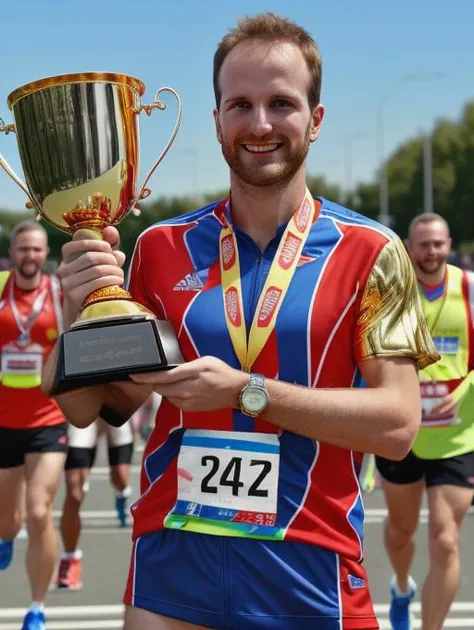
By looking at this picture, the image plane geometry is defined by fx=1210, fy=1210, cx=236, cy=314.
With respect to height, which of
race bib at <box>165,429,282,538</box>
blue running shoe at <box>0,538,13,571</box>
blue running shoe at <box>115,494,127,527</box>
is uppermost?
race bib at <box>165,429,282,538</box>

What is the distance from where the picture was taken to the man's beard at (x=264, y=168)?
2850 millimetres

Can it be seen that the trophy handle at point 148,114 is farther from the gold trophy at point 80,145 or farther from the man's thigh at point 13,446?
the man's thigh at point 13,446

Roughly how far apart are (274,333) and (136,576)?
2.27 feet

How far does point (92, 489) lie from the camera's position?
1191cm

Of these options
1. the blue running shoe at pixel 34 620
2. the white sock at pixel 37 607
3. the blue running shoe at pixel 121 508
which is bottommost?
the blue running shoe at pixel 34 620

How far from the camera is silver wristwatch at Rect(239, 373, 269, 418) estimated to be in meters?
2.65

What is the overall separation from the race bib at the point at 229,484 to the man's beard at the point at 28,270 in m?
Answer: 4.49

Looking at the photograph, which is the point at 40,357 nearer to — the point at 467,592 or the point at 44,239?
the point at 44,239

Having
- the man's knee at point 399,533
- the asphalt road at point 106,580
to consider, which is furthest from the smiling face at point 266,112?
the asphalt road at point 106,580

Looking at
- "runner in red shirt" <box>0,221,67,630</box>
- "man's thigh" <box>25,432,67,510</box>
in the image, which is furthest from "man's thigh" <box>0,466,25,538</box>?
"man's thigh" <box>25,432,67,510</box>

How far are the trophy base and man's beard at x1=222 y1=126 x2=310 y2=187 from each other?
411mm

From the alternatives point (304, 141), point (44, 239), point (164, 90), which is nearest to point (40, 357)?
point (44, 239)

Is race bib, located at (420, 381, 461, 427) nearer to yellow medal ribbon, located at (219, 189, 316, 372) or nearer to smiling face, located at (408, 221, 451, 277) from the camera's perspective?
smiling face, located at (408, 221, 451, 277)

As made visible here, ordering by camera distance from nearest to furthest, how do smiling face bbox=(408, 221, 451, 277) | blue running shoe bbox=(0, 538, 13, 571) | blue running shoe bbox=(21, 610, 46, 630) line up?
1. blue running shoe bbox=(21, 610, 46, 630)
2. smiling face bbox=(408, 221, 451, 277)
3. blue running shoe bbox=(0, 538, 13, 571)
